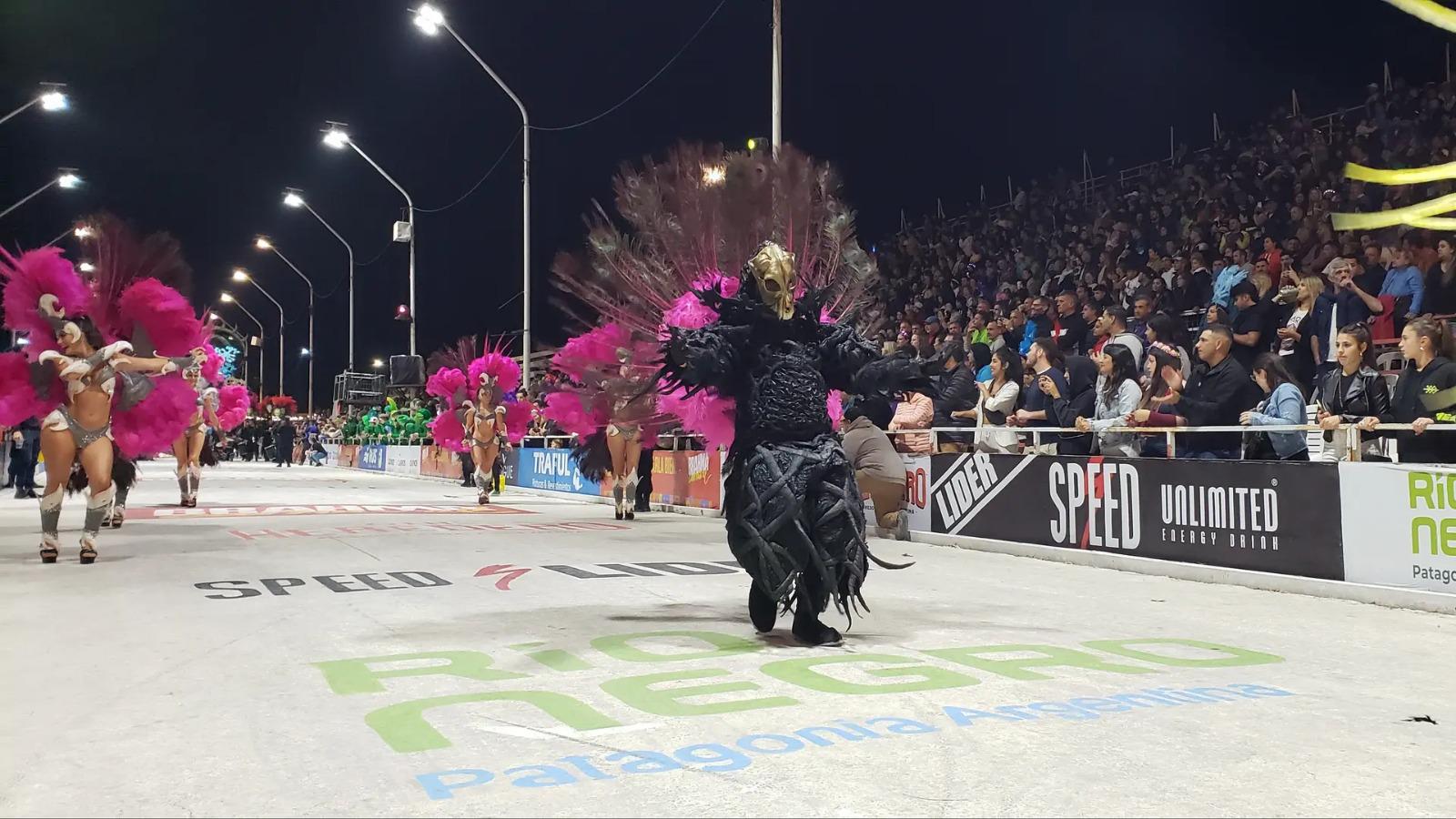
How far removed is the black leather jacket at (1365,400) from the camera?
347 inches

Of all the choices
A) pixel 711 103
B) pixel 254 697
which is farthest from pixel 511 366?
pixel 254 697

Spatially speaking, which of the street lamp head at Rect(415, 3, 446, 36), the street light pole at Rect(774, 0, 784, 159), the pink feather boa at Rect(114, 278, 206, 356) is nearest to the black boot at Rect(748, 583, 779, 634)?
the pink feather boa at Rect(114, 278, 206, 356)

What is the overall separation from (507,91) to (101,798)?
22.2 m

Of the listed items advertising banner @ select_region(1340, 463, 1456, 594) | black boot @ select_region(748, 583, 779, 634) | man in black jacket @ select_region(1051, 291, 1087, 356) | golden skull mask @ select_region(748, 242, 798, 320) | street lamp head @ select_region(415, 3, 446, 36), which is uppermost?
street lamp head @ select_region(415, 3, 446, 36)

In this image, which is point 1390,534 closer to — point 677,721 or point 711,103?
point 677,721

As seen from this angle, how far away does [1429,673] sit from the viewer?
569cm

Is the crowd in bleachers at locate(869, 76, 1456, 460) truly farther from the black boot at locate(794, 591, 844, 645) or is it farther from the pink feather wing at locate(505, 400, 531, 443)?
the pink feather wing at locate(505, 400, 531, 443)

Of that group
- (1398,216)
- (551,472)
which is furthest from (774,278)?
(551,472)

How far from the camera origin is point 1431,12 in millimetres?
2061

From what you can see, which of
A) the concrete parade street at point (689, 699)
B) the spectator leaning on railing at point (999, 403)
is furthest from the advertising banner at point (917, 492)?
the concrete parade street at point (689, 699)

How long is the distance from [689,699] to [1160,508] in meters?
6.52

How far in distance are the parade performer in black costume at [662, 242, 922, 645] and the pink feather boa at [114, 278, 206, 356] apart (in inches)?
274

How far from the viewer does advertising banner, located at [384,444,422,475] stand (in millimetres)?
37562

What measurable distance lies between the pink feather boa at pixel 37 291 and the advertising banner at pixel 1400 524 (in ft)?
36.1
